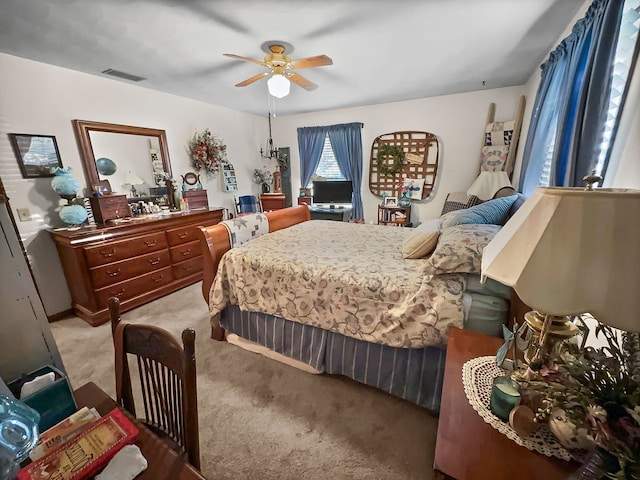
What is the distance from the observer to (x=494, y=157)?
3.50 m

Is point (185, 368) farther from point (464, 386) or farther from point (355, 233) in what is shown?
point (355, 233)

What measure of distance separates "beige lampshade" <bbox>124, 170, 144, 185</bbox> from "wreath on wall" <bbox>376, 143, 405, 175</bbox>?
343cm

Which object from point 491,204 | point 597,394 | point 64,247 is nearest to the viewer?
point 597,394

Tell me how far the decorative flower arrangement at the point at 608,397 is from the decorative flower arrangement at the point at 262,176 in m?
4.89

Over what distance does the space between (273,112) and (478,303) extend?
14.6 ft

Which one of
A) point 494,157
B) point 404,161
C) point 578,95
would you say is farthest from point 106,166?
point 494,157

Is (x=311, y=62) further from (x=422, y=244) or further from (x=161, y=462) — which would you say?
(x=161, y=462)

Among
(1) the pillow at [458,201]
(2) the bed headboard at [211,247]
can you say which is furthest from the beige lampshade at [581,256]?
(1) the pillow at [458,201]

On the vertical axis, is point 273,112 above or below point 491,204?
above

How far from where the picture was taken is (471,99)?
3617 mm

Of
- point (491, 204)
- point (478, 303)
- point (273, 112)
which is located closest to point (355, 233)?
point (491, 204)

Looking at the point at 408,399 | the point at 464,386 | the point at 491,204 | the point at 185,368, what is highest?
the point at 491,204

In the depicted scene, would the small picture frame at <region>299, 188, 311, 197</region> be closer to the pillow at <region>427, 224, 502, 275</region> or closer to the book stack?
the pillow at <region>427, 224, 502, 275</region>

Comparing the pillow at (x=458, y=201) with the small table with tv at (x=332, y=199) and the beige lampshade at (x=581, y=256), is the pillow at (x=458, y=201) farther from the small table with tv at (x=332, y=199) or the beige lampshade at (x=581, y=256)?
the beige lampshade at (x=581, y=256)
